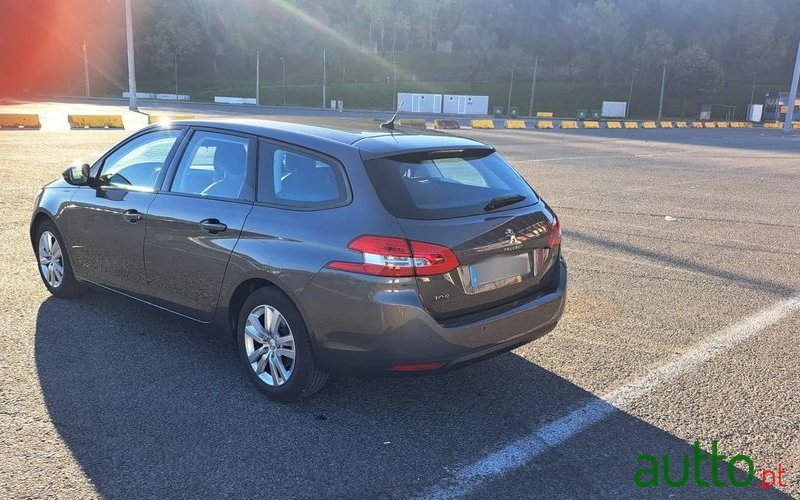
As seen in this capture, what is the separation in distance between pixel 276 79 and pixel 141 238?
10686 cm

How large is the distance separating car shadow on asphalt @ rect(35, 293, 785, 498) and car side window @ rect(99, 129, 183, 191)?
1.15 m

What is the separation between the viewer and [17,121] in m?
24.6

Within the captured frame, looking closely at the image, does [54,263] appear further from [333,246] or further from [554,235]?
[554,235]

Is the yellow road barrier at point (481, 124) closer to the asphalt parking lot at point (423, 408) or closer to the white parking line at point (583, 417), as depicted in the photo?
the asphalt parking lot at point (423, 408)

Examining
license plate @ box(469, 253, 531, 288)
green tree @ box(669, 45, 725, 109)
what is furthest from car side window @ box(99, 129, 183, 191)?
green tree @ box(669, 45, 725, 109)

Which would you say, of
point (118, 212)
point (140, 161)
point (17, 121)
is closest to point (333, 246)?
point (118, 212)

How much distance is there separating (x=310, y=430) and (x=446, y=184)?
1.65 meters

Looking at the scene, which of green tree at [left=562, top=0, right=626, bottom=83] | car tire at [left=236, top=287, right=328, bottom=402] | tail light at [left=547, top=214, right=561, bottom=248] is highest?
green tree at [left=562, top=0, right=626, bottom=83]

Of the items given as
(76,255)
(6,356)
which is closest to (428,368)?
(6,356)

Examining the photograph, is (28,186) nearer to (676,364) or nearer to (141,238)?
(141,238)

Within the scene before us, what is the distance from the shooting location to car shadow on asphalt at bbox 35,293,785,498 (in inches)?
116

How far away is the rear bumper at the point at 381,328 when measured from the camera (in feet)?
10.4

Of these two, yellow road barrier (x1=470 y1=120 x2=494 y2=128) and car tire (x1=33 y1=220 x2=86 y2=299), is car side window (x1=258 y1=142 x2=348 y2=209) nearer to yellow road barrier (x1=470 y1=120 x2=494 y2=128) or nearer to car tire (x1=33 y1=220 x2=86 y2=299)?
car tire (x1=33 y1=220 x2=86 y2=299)

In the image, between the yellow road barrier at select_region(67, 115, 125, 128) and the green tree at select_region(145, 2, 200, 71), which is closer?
the yellow road barrier at select_region(67, 115, 125, 128)
